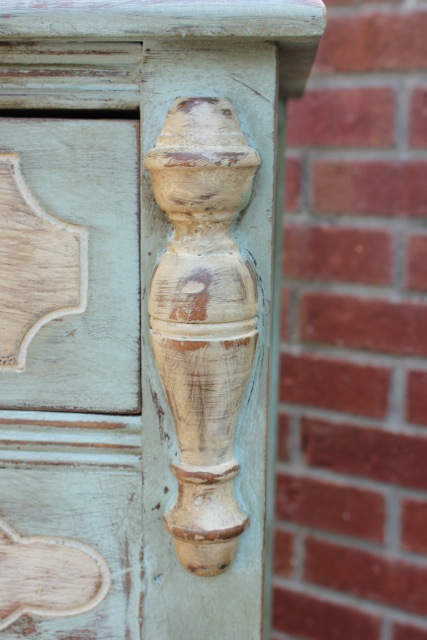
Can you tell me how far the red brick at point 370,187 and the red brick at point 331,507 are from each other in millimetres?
294

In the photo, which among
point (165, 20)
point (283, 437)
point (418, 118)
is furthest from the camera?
point (283, 437)

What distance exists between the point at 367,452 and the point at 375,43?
0.41 metres

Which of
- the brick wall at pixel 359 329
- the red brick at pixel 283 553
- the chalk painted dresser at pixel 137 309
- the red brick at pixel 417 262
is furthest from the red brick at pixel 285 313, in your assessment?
the chalk painted dresser at pixel 137 309

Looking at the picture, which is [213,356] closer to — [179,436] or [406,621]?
[179,436]

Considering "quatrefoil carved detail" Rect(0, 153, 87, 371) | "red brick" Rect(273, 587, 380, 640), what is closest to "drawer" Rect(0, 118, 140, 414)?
"quatrefoil carved detail" Rect(0, 153, 87, 371)

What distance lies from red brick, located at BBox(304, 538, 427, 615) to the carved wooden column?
44cm

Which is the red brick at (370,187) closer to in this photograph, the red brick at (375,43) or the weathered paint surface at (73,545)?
the red brick at (375,43)

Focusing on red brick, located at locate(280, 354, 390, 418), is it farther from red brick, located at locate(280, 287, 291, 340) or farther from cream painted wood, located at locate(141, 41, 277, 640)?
cream painted wood, located at locate(141, 41, 277, 640)

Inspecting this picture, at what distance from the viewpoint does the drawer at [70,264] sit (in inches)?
13.6

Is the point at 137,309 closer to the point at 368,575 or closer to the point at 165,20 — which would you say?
the point at 165,20

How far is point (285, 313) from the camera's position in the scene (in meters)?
0.75

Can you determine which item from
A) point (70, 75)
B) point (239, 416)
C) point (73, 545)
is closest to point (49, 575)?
point (73, 545)

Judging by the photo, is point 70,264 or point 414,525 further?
point 414,525

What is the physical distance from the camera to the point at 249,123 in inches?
13.3
